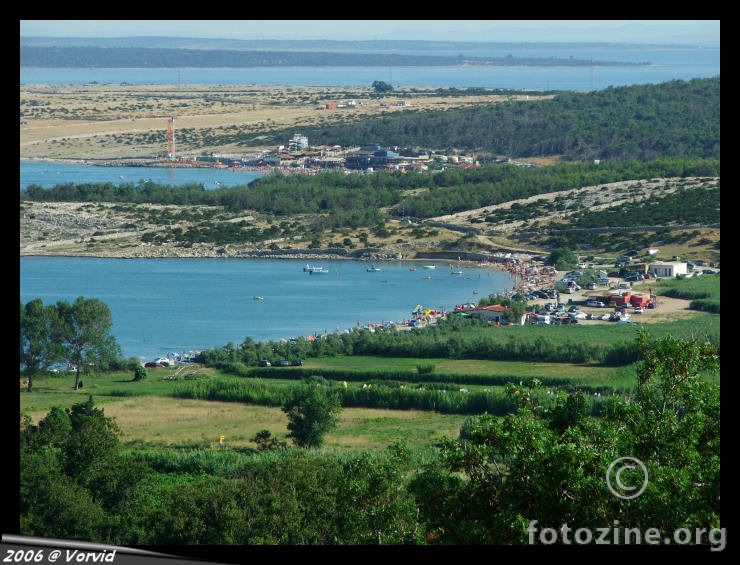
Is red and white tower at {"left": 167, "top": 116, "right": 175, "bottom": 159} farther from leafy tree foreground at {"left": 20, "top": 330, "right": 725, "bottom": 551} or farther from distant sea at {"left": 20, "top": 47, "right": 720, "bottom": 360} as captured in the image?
leafy tree foreground at {"left": 20, "top": 330, "right": 725, "bottom": 551}

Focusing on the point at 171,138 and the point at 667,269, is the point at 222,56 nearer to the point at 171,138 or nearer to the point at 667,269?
the point at 171,138

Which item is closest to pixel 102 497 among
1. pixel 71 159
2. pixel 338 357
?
pixel 338 357

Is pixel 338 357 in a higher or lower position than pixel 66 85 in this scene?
lower

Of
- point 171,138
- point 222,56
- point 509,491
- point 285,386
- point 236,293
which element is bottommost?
point 285,386

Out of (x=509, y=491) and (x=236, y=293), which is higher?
(x=236, y=293)

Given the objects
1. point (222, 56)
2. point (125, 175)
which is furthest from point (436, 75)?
point (125, 175)
